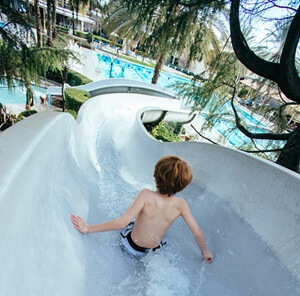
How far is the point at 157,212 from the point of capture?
1802mm

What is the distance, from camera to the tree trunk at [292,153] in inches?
116

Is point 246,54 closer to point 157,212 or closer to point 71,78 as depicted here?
point 157,212

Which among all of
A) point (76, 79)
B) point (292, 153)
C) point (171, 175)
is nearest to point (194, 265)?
point (171, 175)

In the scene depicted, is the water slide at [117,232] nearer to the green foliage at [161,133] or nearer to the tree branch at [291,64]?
the tree branch at [291,64]

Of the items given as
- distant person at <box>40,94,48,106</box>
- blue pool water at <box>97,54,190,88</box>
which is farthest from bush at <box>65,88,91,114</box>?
blue pool water at <box>97,54,190,88</box>

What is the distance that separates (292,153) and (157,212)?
7.02ft

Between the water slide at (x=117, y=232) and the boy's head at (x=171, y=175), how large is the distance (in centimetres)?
80

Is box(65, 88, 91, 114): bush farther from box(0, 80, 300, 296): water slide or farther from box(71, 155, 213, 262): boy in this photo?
box(71, 155, 213, 262): boy

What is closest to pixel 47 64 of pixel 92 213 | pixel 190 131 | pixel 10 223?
pixel 92 213

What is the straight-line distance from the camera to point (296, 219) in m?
1.73

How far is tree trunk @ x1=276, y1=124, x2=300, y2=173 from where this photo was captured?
2.94 m

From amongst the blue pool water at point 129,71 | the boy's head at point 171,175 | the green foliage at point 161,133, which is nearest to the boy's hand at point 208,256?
the boy's head at point 171,175

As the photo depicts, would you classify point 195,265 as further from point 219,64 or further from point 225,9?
point 219,64

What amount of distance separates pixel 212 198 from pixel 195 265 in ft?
2.53
